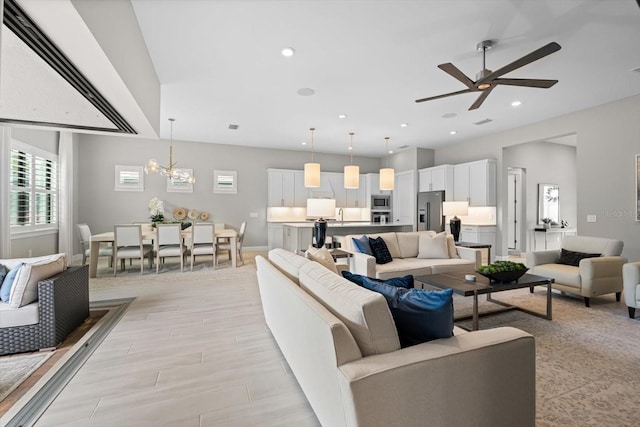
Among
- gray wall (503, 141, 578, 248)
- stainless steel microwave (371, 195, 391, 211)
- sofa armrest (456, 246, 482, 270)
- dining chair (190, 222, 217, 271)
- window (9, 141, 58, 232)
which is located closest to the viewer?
sofa armrest (456, 246, 482, 270)

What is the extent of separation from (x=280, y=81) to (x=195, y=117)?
253 cm

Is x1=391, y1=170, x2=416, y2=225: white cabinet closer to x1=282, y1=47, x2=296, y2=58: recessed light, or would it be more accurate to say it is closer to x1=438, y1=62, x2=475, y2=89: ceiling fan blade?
x1=438, y1=62, x2=475, y2=89: ceiling fan blade

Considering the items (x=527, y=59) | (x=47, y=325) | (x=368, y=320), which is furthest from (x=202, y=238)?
(x=527, y=59)

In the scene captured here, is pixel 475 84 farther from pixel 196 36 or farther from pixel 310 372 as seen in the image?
pixel 310 372

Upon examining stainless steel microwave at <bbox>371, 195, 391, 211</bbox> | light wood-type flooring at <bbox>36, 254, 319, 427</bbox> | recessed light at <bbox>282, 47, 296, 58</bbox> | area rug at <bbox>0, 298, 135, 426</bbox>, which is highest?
recessed light at <bbox>282, 47, 296, 58</bbox>

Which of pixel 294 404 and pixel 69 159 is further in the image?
pixel 69 159

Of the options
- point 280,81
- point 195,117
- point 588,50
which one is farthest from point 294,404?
point 195,117

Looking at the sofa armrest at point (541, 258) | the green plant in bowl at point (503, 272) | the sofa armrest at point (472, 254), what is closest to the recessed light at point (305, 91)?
the sofa armrest at point (472, 254)

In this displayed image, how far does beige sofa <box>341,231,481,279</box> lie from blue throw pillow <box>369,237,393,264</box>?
9 cm

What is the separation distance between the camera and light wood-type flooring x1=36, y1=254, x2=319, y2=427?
5.39 ft

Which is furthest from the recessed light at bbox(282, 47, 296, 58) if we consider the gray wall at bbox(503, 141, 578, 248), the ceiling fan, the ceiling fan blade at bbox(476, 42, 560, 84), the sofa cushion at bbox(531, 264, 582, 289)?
the gray wall at bbox(503, 141, 578, 248)

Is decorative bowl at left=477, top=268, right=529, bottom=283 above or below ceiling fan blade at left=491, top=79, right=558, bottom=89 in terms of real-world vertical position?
below

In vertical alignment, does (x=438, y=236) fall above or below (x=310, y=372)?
above

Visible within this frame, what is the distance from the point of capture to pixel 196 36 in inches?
122
